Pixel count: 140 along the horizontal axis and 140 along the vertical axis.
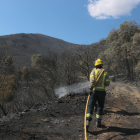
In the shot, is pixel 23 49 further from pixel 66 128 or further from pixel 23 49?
pixel 66 128

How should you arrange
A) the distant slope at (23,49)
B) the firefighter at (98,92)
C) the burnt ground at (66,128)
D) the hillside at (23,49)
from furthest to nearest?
the hillside at (23,49) → the distant slope at (23,49) → the firefighter at (98,92) → the burnt ground at (66,128)

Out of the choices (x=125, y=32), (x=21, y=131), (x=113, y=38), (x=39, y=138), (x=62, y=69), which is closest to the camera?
(x=39, y=138)

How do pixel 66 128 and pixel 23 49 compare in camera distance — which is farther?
pixel 23 49

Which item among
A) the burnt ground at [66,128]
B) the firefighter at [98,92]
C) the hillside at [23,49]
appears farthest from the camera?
the hillside at [23,49]

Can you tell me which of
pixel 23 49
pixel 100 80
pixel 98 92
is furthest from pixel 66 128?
pixel 23 49

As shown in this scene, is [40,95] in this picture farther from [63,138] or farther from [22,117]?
[63,138]

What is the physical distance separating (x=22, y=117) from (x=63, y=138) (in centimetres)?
200

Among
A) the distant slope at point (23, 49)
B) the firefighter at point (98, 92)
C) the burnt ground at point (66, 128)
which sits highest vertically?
the distant slope at point (23, 49)

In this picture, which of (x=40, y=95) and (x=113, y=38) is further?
(x=113, y=38)

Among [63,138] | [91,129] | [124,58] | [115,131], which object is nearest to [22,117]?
[63,138]

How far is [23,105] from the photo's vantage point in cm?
1561

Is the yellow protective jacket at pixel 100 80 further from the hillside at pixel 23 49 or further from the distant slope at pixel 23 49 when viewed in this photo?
the hillside at pixel 23 49

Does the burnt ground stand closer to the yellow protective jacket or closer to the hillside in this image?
the yellow protective jacket

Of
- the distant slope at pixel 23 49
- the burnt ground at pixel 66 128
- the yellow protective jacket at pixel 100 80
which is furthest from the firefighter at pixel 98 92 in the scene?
the distant slope at pixel 23 49
